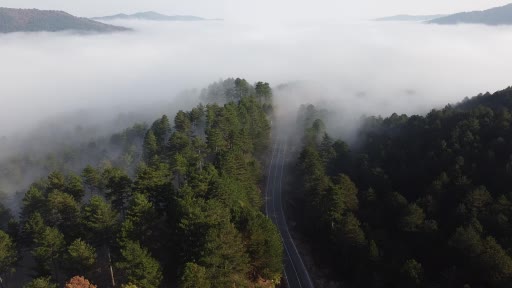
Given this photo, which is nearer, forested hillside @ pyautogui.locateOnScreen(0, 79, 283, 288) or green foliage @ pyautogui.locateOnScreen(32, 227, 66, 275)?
forested hillside @ pyautogui.locateOnScreen(0, 79, 283, 288)

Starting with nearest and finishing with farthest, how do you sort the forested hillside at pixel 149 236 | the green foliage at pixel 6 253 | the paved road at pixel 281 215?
the forested hillside at pixel 149 236 < the green foliage at pixel 6 253 < the paved road at pixel 281 215

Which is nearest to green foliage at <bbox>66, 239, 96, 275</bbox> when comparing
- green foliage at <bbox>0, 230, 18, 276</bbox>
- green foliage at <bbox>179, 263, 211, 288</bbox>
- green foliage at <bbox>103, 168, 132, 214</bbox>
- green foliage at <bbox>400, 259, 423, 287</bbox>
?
green foliage at <bbox>0, 230, 18, 276</bbox>

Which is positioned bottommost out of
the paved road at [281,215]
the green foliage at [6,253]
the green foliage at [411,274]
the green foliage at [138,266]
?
the paved road at [281,215]

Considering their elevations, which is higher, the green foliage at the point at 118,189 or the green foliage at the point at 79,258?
the green foliage at the point at 118,189

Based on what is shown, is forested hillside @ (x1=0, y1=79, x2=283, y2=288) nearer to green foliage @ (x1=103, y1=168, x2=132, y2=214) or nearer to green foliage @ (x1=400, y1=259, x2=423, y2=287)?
green foliage @ (x1=103, y1=168, x2=132, y2=214)

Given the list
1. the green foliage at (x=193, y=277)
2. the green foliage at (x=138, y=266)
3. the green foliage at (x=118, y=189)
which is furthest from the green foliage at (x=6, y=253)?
the green foliage at (x=193, y=277)

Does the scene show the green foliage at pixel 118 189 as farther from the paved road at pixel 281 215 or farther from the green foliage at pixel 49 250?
the paved road at pixel 281 215

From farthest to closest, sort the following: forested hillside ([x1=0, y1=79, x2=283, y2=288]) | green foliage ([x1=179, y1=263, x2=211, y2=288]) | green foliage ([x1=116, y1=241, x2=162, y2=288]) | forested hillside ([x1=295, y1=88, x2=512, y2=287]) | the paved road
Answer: the paved road < forested hillside ([x1=295, y1=88, x2=512, y2=287]) < forested hillside ([x1=0, y1=79, x2=283, y2=288]) < green foliage ([x1=116, y1=241, x2=162, y2=288]) < green foliage ([x1=179, y1=263, x2=211, y2=288])
